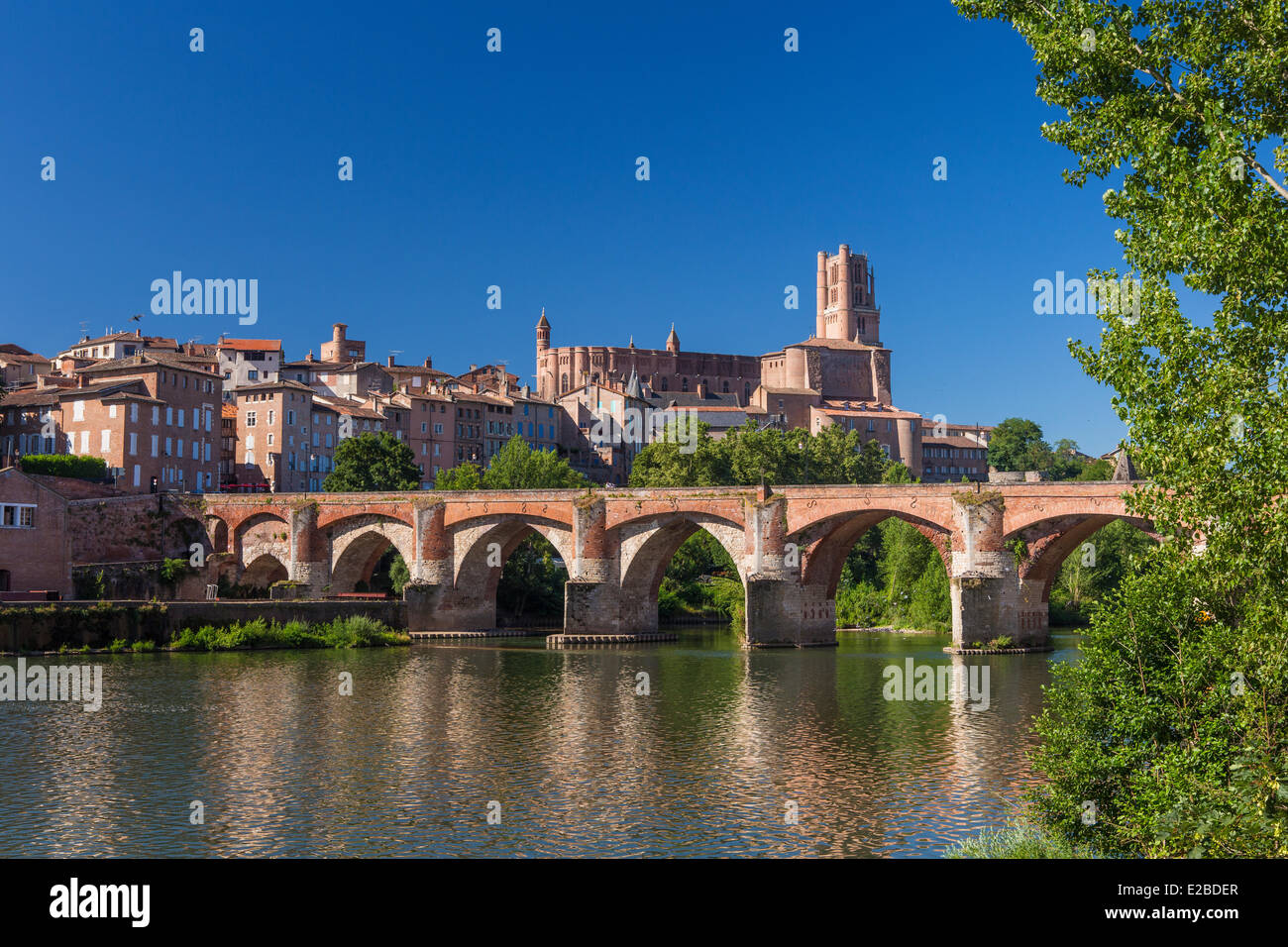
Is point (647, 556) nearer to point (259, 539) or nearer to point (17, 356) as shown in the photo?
point (259, 539)

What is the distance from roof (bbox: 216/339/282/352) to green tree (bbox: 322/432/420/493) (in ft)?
89.9

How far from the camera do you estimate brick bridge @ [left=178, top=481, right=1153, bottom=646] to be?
4759 cm

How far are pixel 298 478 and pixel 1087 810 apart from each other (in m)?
83.8

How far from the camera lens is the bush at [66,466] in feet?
216

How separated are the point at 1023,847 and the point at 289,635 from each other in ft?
136

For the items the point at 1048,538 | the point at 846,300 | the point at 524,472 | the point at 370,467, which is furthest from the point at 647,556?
the point at 846,300

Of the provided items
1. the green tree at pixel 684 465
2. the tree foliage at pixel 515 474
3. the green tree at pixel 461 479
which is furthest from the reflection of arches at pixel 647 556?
the green tree at pixel 461 479

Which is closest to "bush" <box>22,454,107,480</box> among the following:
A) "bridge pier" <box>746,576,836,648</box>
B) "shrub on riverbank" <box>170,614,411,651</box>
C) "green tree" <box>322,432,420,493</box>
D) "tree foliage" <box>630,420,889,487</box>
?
"green tree" <box>322,432,420,493</box>

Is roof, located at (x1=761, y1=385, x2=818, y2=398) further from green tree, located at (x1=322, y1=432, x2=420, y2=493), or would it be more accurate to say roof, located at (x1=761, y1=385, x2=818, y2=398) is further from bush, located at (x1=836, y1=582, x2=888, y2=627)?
bush, located at (x1=836, y1=582, x2=888, y2=627)

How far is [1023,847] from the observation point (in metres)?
15.6

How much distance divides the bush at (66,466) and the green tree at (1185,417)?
2407 inches

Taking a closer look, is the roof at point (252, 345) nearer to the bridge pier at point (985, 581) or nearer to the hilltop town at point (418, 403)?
the hilltop town at point (418, 403)

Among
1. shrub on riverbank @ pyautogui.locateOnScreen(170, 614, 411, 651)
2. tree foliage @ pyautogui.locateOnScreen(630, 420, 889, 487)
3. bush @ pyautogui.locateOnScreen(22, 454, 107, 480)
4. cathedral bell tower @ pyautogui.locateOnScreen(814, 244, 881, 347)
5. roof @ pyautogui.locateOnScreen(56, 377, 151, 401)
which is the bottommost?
shrub on riverbank @ pyautogui.locateOnScreen(170, 614, 411, 651)
